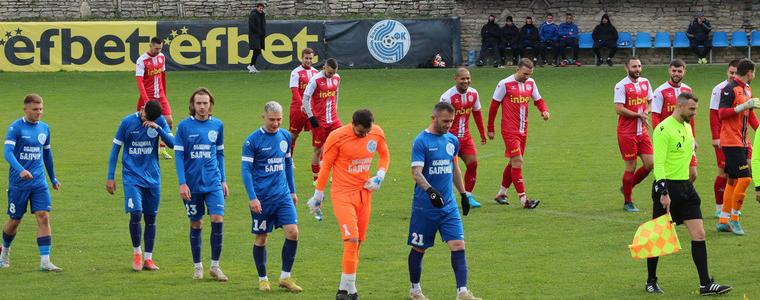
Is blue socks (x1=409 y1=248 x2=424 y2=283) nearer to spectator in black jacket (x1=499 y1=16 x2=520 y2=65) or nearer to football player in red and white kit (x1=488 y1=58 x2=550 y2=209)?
football player in red and white kit (x1=488 y1=58 x2=550 y2=209)

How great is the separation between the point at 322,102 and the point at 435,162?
836 centimetres

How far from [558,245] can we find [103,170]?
10899mm

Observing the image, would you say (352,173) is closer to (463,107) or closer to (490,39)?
(463,107)

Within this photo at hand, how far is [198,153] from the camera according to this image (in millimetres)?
13766

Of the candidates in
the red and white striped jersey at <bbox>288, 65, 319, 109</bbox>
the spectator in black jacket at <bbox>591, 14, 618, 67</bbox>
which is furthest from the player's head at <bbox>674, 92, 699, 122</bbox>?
the spectator in black jacket at <bbox>591, 14, 618, 67</bbox>

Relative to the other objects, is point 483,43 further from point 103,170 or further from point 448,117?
point 448,117

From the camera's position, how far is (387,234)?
1688 centimetres

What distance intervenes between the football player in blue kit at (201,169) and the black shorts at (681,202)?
16.1 feet

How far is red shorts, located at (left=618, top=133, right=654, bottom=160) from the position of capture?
1833cm

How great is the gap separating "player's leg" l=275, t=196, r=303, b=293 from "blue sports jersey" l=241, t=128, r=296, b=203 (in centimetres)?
12

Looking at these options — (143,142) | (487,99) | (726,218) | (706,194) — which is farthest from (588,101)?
(143,142)

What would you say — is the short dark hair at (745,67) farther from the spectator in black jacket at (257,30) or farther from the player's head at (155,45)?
the spectator in black jacket at (257,30)

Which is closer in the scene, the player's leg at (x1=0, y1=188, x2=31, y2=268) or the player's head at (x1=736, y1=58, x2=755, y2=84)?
the player's leg at (x1=0, y1=188, x2=31, y2=268)

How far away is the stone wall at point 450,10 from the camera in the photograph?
44.3 meters
